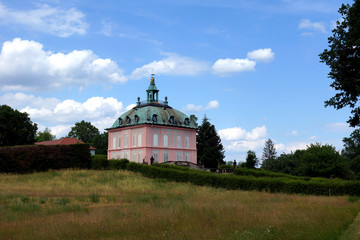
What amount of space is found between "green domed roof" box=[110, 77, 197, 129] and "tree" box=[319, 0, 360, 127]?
3784 cm

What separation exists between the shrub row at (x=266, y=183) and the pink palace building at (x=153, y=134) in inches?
960

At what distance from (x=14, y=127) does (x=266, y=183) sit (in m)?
59.0

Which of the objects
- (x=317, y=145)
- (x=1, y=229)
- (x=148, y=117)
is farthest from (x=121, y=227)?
(x=148, y=117)

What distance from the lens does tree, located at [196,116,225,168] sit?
7150cm

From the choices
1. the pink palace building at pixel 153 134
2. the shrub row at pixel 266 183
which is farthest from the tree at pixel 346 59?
the pink palace building at pixel 153 134

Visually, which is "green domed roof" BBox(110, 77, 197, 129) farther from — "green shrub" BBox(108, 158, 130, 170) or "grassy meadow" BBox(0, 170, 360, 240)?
"grassy meadow" BBox(0, 170, 360, 240)

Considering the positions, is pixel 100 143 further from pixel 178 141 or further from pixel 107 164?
pixel 107 164

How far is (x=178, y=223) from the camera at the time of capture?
496 inches

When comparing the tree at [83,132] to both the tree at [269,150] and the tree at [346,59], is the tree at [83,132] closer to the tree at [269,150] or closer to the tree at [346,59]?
the tree at [269,150]

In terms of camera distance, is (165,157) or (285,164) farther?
(165,157)

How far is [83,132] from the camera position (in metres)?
107

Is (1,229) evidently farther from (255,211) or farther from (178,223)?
(255,211)

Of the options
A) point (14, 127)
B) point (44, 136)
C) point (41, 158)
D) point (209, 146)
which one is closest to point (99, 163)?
point (41, 158)

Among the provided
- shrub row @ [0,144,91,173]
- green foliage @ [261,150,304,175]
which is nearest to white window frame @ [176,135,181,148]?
green foliage @ [261,150,304,175]
